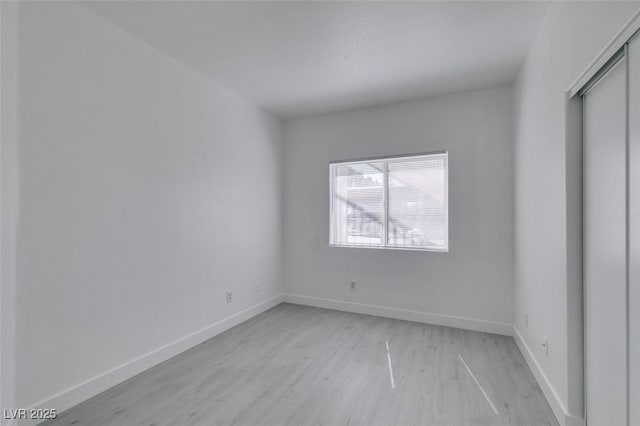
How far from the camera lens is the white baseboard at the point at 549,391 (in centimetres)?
177

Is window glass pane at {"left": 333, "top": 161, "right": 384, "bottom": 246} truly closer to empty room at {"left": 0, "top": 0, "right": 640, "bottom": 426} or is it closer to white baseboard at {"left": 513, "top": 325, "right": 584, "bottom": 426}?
empty room at {"left": 0, "top": 0, "right": 640, "bottom": 426}

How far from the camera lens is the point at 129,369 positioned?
7.88 ft

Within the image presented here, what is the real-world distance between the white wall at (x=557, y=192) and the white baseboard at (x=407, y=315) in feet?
2.09

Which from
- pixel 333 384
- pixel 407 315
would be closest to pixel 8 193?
pixel 333 384

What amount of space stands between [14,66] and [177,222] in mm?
1540

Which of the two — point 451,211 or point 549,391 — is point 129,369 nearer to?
point 549,391

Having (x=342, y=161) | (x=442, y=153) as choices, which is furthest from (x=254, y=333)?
(x=442, y=153)

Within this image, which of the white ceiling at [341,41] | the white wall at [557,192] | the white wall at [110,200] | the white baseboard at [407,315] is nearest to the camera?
the white wall at [557,192]

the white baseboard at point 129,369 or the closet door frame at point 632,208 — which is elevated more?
the closet door frame at point 632,208

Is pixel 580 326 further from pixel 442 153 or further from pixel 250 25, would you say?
pixel 250 25

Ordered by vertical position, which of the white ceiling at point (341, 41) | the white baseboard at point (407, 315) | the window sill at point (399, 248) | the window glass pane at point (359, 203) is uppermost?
the white ceiling at point (341, 41)

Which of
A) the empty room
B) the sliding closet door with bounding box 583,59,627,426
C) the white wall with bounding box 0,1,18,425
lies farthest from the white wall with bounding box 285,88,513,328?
the white wall with bounding box 0,1,18,425

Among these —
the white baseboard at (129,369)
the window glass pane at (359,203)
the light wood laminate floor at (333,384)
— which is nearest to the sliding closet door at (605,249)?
the light wood laminate floor at (333,384)

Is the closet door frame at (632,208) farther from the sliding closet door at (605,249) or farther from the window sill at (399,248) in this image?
the window sill at (399,248)
